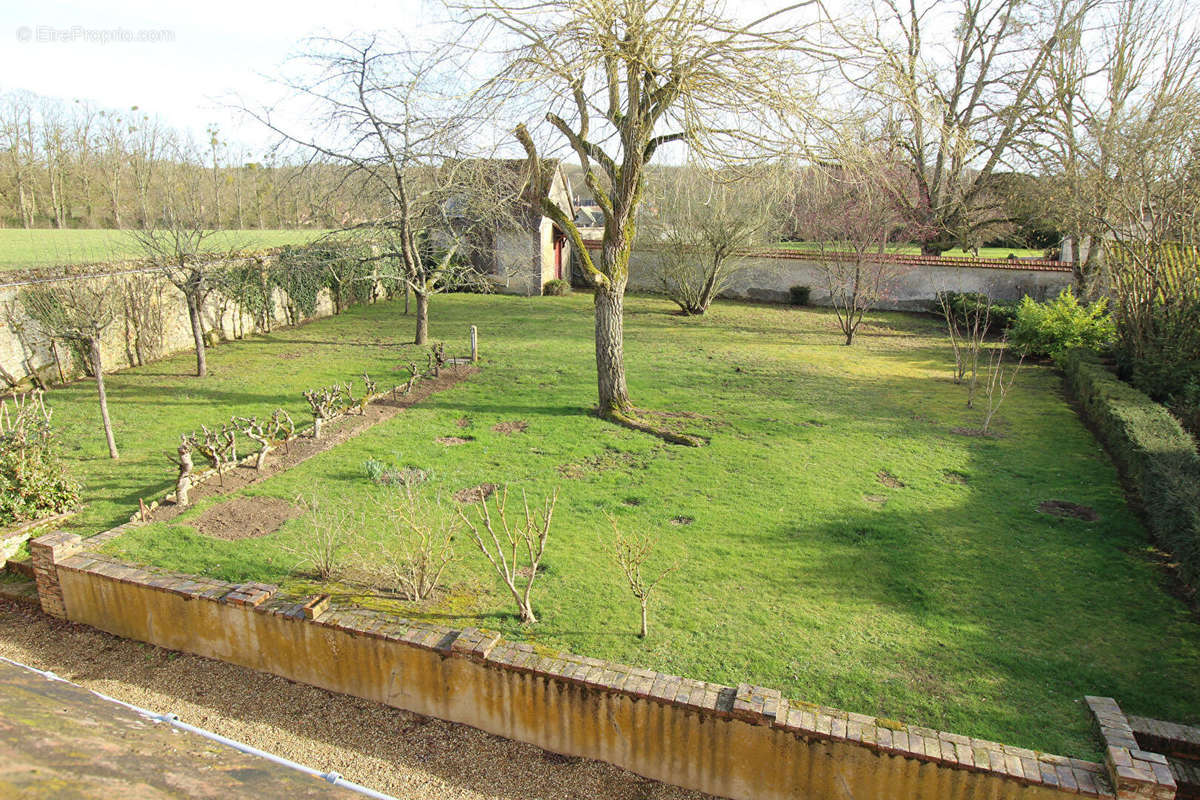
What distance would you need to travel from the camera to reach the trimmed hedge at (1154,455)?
6.89 meters

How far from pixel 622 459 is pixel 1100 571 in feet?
18.9

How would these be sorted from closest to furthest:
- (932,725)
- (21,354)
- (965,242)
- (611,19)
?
(932,725), (611,19), (21,354), (965,242)

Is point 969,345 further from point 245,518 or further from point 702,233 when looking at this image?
point 245,518

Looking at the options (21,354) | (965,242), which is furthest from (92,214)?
(965,242)

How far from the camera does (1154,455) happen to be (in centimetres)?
863

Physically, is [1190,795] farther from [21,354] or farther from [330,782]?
[21,354]

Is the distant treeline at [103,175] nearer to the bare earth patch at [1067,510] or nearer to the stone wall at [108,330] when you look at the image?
the stone wall at [108,330]

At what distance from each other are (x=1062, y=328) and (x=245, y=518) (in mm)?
17813

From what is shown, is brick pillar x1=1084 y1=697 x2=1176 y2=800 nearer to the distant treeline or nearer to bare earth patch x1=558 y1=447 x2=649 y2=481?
bare earth patch x1=558 y1=447 x2=649 y2=481

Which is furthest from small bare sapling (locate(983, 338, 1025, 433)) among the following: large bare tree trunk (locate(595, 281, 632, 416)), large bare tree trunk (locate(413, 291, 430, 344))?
large bare tree trunk (locate(413, 291, 430, 344))

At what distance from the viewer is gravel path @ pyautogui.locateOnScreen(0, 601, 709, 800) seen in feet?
15.5

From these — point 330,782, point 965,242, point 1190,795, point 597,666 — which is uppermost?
point 965,242

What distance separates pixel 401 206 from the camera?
16219 millimetres

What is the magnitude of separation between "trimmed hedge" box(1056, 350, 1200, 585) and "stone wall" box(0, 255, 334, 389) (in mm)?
17569
